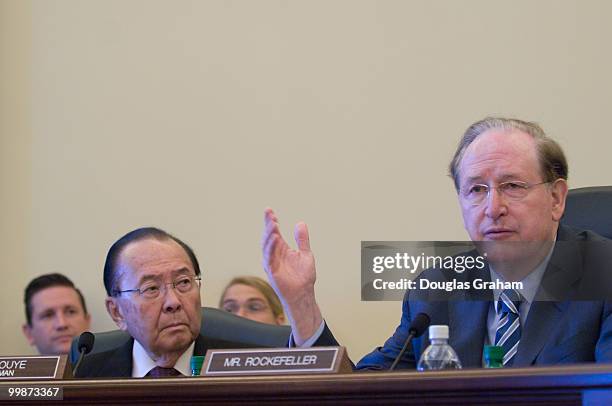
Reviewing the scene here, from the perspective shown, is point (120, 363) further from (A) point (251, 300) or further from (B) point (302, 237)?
(A) point (251, 300)

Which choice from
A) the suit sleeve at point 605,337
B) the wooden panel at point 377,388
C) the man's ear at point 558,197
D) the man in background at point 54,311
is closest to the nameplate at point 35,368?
the wooden panel at point 377,388

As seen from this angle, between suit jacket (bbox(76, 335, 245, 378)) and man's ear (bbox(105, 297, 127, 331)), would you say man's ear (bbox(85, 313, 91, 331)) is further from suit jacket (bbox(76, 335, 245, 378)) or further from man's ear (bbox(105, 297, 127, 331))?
suit jacket (bbox(76, 335, 245, 378))

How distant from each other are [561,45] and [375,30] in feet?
2.58

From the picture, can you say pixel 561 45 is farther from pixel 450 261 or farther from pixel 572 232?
pixel 450 261

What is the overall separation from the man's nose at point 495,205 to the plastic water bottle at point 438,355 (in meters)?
0.49

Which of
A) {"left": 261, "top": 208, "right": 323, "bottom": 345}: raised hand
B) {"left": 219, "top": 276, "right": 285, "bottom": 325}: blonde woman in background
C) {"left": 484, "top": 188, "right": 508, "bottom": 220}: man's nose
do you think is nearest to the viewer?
{"left": 261, "top": 208, "right": 323, "bottom": 345}: raised hand

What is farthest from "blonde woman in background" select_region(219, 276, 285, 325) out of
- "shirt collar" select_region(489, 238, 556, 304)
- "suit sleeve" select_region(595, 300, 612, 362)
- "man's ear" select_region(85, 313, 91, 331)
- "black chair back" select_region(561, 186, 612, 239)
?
"suit sleeve" select_region(595, 300, 612, 362)

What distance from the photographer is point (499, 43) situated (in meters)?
4.31

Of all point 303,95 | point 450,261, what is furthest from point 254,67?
point 450,261

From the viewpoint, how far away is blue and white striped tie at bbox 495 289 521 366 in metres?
2.24

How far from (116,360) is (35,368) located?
0.98 metres

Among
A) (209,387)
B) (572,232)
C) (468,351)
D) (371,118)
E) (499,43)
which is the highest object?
(499,43)

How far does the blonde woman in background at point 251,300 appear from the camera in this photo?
4.31 m

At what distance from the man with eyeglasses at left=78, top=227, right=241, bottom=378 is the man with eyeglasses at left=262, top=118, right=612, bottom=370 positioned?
69 cm
